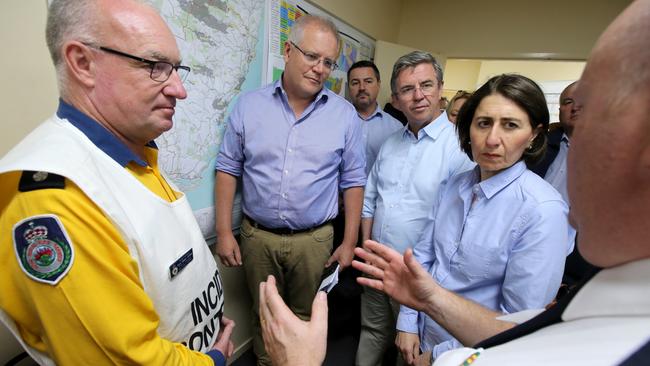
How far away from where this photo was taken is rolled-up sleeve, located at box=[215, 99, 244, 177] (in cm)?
153

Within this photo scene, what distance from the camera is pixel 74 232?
564mm

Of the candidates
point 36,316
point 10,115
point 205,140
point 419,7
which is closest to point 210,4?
point 205,140

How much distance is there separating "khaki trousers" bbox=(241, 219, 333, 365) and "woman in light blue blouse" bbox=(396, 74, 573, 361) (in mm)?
643

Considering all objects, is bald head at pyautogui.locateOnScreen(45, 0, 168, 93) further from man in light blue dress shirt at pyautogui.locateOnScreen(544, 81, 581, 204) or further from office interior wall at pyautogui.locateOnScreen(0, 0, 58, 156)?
man in light blue dress shirt at pyautogui.locateOnScreen(544, 81, 581, 204)

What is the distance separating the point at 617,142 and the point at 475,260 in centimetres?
76

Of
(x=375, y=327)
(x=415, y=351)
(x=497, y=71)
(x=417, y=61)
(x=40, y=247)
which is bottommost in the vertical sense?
(x=375, y=327)

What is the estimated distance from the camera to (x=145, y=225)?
68 cm

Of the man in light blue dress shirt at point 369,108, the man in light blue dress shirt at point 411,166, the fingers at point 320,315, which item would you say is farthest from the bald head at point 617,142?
the man in light blue dress shirt at point 369,108

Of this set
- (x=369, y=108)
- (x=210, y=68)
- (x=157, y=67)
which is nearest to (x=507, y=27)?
(x=369, y=108)

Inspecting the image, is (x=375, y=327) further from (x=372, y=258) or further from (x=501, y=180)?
(x=501, y=180)

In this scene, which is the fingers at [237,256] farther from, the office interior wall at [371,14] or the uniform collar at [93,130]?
the office interior wall at [371,14]

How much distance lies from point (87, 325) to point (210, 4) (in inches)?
52.5

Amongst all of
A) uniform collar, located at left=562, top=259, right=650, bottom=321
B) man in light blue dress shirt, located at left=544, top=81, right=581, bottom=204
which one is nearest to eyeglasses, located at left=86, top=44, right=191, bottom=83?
uniform collar, located at left=562, top=259, right=650, bottom=321

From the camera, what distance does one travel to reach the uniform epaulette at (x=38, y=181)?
22.1 inches
